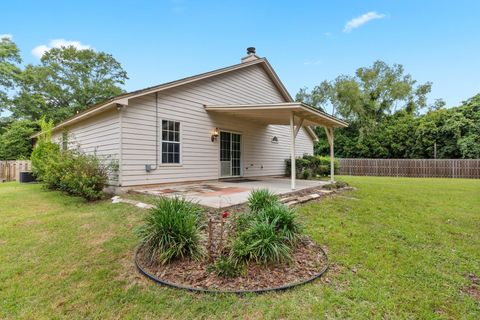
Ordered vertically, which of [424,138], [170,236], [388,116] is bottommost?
[170,236]

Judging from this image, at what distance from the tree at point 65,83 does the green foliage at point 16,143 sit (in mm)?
6142

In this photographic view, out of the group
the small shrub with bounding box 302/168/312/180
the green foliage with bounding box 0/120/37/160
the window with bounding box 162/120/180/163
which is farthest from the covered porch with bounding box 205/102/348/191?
the green foliage with bounding box 0/120/37/160

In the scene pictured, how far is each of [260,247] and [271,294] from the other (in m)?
0.60

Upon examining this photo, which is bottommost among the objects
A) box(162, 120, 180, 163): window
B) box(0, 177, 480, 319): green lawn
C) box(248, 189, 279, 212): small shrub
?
box(0, 177, 480, 319): green lawn

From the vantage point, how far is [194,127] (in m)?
9.03

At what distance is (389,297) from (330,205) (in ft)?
12.5

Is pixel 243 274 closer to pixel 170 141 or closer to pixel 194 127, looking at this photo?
pixel 170 141

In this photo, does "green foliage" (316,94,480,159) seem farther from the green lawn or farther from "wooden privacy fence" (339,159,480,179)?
the green lawn

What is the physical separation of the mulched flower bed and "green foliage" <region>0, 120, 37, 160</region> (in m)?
18.4

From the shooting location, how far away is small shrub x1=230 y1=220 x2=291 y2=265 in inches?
119

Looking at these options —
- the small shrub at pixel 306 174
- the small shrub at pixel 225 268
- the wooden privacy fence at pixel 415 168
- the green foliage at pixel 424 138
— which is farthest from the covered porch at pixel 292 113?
the green foliage at pixel 424 138

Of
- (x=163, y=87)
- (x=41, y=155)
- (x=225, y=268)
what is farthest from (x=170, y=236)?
(x=41, y=155)

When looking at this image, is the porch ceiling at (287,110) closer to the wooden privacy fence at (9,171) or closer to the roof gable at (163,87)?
the roof gable at (163,87)

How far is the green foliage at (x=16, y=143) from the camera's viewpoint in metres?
16.4
